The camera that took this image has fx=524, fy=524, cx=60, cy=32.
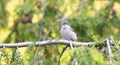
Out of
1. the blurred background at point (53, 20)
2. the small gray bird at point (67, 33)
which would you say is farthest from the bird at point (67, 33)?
the blurred background at point (53, 20)

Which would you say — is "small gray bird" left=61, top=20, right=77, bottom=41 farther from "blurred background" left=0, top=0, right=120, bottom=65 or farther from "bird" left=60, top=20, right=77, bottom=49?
"blurred background" left=0, top=0, right=120, bottom=65

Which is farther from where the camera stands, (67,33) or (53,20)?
(53,20)

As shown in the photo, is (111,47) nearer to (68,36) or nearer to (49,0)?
(68,36)

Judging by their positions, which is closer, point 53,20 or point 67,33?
point 67,33

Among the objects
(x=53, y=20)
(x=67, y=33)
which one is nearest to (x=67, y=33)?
(x=67, y=33)

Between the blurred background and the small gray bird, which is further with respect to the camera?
the blurred background

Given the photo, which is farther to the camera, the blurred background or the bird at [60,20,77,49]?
the blurred background

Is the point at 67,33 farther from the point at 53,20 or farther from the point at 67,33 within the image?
the point at 53,20

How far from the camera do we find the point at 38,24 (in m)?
6.60

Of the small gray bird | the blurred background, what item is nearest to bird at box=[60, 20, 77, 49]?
the small gray bird

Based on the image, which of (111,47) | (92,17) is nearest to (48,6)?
(92,17)

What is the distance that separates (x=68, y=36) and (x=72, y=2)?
2.53 meters

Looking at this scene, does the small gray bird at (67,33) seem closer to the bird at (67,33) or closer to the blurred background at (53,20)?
the bird at (67,33)

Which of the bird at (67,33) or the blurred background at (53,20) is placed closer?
the bird at (67,33)
